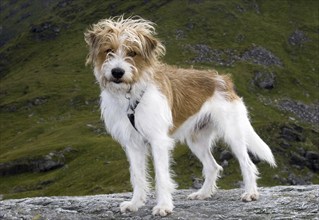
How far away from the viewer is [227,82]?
15000 mm

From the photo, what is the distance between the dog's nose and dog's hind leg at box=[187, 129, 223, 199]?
4883 mm

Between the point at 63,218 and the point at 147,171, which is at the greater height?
the point at 147,171

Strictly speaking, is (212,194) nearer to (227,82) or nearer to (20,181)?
(227,82)

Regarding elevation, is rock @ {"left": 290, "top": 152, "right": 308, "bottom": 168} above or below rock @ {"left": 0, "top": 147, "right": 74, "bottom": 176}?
above

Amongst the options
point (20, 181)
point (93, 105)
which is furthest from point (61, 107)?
point (20, 181)

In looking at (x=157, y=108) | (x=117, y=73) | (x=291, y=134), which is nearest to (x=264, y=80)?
(x=291, y=134)

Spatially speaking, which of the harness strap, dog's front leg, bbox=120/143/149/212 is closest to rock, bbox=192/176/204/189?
dog's front leg, bbox=120/143/149/212

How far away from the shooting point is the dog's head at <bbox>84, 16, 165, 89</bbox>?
37.6 feet

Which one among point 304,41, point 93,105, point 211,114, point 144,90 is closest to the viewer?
point 144,90

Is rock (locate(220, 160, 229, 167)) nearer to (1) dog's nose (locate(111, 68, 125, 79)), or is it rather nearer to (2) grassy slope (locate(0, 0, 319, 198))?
(2) grassy slope (locate(0, 0, 319, 198))

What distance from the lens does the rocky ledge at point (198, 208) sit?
12.8 metres

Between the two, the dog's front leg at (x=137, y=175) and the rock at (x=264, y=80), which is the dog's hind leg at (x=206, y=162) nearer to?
the dog's front leg at (x=137, y=175)

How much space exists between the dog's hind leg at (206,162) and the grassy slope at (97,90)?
51032 millimetres

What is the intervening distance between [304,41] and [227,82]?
153 meters
